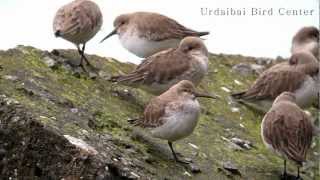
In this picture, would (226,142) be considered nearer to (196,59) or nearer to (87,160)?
(196,59)

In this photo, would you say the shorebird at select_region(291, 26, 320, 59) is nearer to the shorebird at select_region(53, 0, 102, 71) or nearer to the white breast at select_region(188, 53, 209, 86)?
the white breast at select_region(188, 53, 209, 86)

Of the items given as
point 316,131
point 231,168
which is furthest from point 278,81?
point 231,168

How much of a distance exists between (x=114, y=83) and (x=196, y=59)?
1.08 m

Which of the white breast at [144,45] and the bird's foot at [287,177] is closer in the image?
the bird's foot at [287,177]

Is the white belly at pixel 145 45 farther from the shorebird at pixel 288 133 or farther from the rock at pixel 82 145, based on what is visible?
the rock at pixel 82 145

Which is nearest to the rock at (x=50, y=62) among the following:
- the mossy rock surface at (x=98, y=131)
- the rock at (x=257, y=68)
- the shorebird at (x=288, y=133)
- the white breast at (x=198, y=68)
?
the mossy rock surface at (x=98, y=131)

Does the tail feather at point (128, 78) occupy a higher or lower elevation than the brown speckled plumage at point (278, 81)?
higher

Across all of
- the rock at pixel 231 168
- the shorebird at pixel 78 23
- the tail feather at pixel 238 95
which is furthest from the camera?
the tail feather at pixel 238 95

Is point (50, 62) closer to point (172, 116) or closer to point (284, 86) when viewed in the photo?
point (172, 116)

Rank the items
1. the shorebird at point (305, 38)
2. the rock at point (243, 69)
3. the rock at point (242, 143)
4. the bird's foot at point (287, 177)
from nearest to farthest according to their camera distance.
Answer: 1. the bird's foot at point (287, 177)
2. the rock at point (242, 143)
3. the rock at point (243, 69)
4. the shorebird at point (305, 38)

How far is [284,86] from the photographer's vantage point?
11984 mm

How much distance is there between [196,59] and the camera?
35.9 feet

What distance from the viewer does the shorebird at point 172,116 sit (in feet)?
28.8

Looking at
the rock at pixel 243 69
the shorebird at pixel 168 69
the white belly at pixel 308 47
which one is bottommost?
the white belly at pixel 308 47
